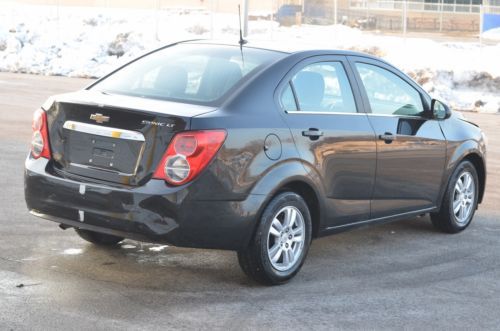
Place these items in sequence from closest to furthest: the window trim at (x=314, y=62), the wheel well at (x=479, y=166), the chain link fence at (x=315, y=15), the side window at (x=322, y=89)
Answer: the window trim at (x=314, y=62) < the side window at (x=322, y=89) < the wheel well at (x=479, y=166) < the chain link fence at (x=315, y=15)

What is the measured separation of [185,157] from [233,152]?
0.33m

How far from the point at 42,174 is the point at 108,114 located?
0.65m

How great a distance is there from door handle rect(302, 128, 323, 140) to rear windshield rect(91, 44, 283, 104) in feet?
1.81

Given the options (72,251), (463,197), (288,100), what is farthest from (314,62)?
(463,197)

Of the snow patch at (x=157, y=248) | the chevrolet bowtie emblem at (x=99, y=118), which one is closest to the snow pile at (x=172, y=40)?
the snow patch at (x=157, y=248)

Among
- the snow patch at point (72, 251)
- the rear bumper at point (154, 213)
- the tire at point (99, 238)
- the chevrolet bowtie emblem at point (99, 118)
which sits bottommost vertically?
the snow patch at point (72, 251)

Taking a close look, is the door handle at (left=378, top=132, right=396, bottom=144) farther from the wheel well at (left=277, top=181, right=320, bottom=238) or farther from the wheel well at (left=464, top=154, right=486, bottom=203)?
the wheel well at (left=464, top=154, right=486, bottom=203)

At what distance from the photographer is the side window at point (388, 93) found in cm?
768

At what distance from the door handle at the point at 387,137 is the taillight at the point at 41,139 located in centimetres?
251

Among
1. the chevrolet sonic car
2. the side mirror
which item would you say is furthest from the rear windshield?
the side mirror

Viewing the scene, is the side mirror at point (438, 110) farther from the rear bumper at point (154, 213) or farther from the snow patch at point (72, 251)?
the snow patch at point (72, 251)

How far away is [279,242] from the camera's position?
22.0 feet

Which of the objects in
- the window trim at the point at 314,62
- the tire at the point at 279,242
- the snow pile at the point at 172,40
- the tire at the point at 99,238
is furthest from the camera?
the snow pile at the point at 172,40

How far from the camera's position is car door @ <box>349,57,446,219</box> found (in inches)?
300
